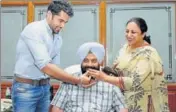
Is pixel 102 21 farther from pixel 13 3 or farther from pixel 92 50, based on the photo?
pixel 92 50

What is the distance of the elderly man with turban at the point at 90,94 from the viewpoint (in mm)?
2529

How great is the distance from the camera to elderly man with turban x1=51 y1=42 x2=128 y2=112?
2.53 meters

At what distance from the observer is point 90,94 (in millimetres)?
2553

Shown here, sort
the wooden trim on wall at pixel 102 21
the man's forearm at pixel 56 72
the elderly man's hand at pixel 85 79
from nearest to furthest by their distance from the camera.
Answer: the man's forearm at pixel 56 72 < the elderly man's hand at pixel 85 79 < the wooden trim on wall at pixel 102 21

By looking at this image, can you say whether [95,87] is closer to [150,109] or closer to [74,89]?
[74,89]

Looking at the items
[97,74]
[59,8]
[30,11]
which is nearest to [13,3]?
[30,11]

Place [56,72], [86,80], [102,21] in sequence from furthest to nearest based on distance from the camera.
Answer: [102,21] → [86,80] → [56,72]

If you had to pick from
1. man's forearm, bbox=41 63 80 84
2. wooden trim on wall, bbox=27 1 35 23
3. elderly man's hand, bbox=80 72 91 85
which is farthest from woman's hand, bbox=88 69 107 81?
wooden trim on wall, bbox=27 1 35 23

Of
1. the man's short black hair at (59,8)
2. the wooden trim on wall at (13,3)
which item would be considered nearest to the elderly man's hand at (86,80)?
the man's short black hair at (59,8)

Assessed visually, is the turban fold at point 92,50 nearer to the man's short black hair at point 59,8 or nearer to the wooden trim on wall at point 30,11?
the man's short black hair at point 59,8

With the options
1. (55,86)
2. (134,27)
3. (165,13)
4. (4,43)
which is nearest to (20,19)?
(4,43)

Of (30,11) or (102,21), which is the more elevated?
(30,11)

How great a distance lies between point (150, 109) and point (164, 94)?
17cm

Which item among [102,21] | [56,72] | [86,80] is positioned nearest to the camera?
[56,72]
